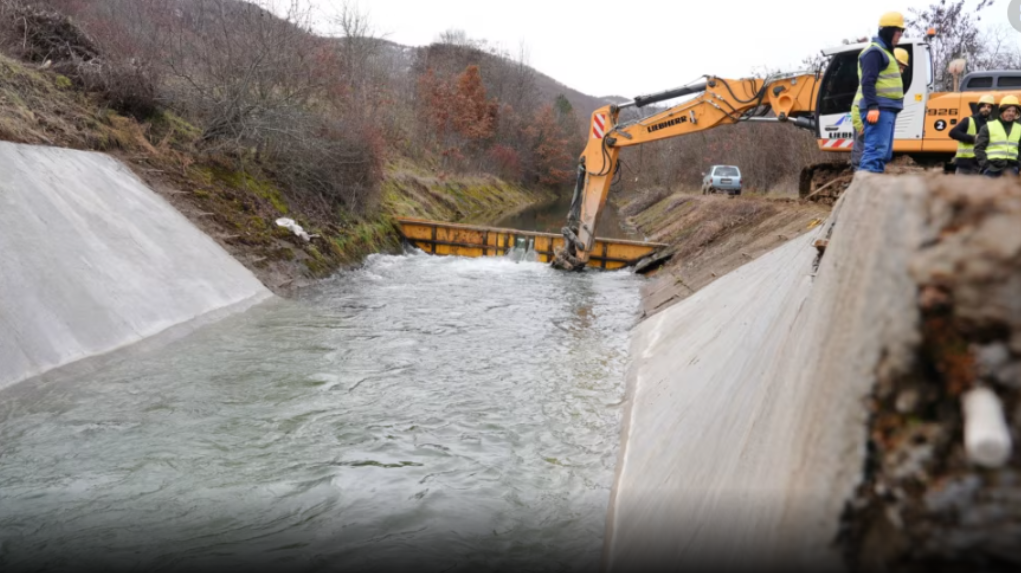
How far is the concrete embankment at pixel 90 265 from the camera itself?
7039 mm

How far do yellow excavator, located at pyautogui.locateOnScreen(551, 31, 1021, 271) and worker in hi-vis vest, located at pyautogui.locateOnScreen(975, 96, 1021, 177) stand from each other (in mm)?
3562

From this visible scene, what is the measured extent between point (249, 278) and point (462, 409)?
21.2 feet

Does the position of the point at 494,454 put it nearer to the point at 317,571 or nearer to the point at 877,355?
the point at 317,571

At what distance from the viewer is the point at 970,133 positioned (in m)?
8.86

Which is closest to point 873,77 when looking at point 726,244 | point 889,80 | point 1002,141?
point 889,80

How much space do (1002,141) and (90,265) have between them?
11584 millimetres

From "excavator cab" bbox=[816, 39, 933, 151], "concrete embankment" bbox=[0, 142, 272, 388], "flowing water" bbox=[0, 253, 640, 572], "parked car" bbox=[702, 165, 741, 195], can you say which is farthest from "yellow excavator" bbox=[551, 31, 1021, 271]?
"parked car" bbox=[702, 165, 741, 195]

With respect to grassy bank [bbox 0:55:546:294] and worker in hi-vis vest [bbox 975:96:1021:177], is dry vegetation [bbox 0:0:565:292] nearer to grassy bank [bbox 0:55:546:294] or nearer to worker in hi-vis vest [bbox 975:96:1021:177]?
grassy bank [bbox 0:55:546:294]

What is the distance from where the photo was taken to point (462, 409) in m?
7.02

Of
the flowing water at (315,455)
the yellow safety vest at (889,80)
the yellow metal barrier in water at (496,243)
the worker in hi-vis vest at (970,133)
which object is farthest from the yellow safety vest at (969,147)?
the yellow metal barrier in water at (496,243)

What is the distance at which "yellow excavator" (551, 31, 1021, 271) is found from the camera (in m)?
12.0

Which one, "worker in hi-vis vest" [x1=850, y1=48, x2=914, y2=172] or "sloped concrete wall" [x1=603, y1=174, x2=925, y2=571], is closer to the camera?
"sloped concrete wall" [x1=603, y1=174, x2=925, y2=571]

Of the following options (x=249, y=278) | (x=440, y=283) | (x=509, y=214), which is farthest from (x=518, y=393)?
(x=509, y=214)

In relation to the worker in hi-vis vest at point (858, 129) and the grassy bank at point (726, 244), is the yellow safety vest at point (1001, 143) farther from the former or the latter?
the grassy bank at point (726, 244)
